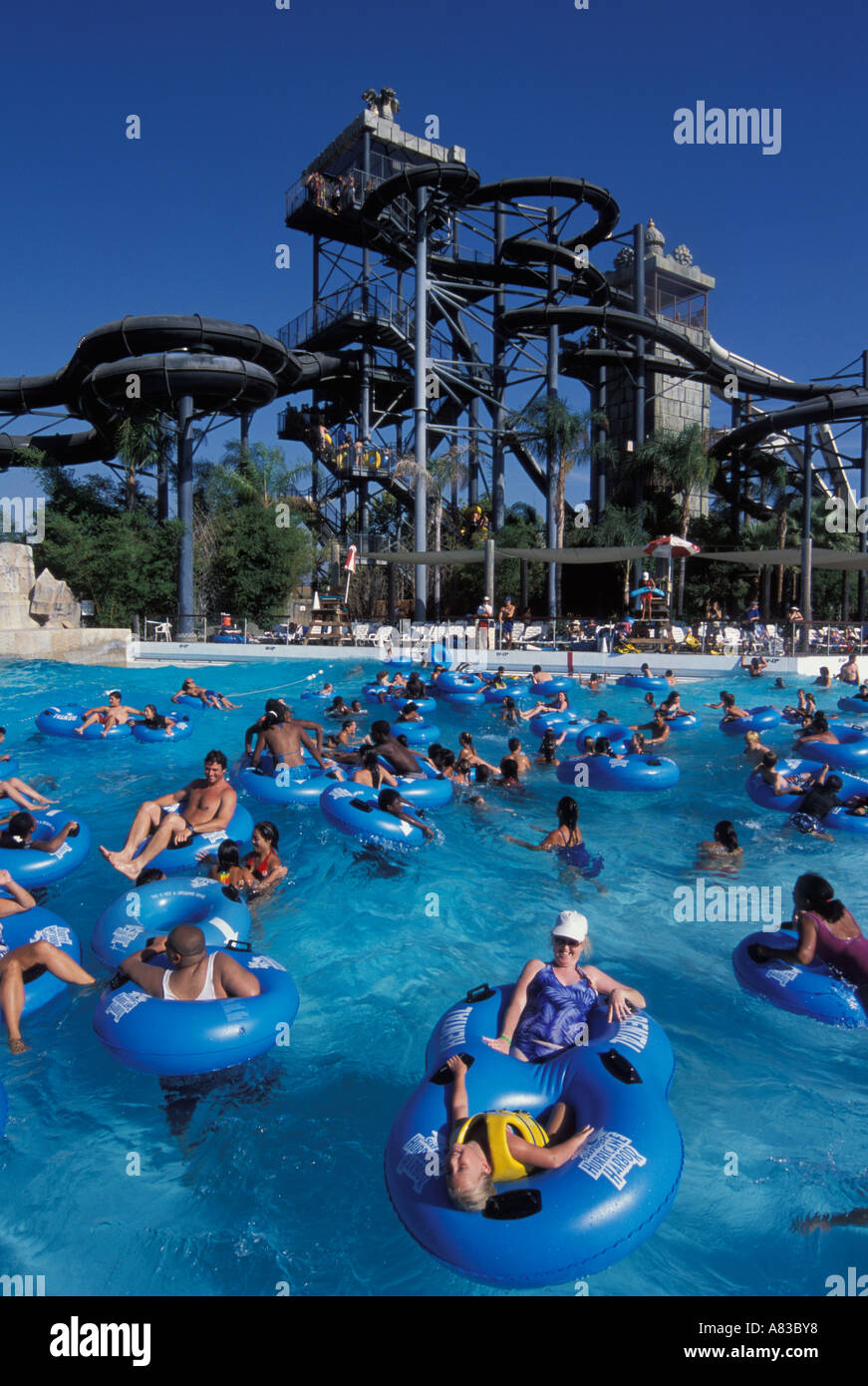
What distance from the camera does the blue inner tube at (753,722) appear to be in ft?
45.3

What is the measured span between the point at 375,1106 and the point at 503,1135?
5.33 feet

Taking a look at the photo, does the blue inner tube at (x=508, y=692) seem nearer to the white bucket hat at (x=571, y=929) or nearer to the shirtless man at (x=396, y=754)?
the shirtless man at (x=396, y=754)

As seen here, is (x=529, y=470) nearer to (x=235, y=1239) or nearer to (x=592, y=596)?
(x=592, y=596)

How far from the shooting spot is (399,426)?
37.8 m

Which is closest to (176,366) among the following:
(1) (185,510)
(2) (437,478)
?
(1) (185,510)

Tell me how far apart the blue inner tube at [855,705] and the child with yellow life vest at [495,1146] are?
13.9m

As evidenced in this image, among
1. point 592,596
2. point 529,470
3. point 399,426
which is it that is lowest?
point 592,596

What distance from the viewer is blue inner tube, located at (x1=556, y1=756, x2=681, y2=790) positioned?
34.3 ft

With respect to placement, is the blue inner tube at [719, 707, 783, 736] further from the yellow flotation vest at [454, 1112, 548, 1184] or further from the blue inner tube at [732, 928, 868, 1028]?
the yellow flotation vest at [454, 1112, 548, 1184]

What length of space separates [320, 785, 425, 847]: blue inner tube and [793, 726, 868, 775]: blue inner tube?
669 cm

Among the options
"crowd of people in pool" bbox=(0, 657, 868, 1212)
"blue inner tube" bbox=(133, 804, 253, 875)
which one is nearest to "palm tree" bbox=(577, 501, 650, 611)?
"crowd of people in pool" bbox=(0, 657, 868, 1212)

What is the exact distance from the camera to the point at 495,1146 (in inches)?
128
